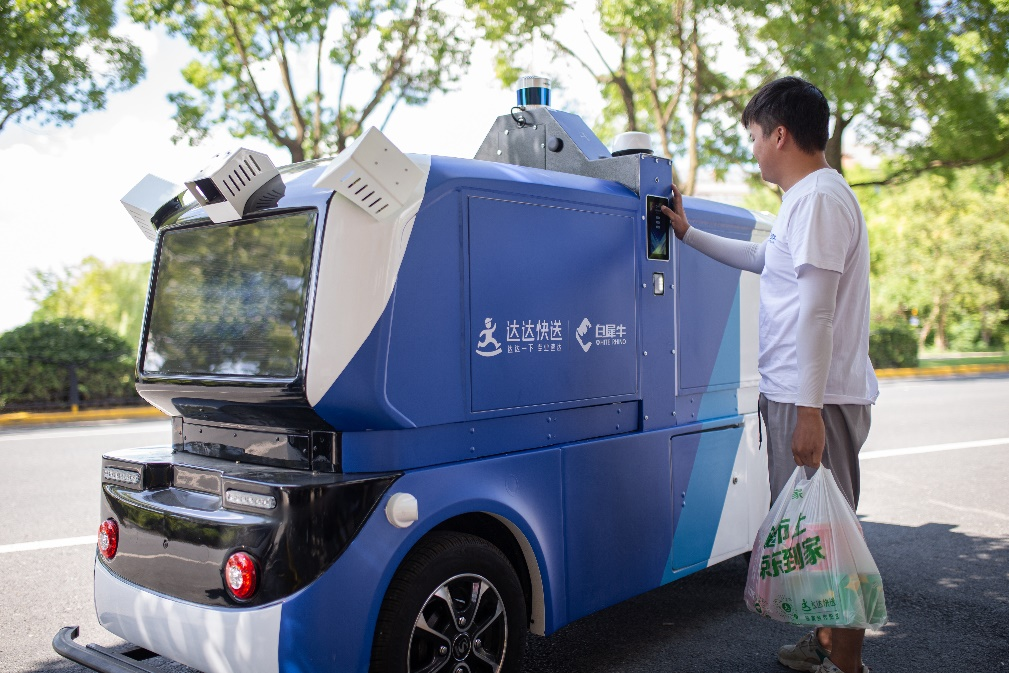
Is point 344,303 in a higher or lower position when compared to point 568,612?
higher

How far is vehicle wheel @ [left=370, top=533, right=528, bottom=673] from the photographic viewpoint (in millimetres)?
2672

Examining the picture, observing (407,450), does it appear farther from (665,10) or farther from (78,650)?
(665,10)

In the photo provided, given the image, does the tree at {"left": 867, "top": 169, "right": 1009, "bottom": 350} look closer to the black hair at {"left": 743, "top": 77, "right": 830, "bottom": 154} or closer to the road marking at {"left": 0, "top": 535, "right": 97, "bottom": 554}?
the black hair at {"left": 743, "top": 77, "right": 830, "bottom": 154}

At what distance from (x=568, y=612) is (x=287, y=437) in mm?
1314

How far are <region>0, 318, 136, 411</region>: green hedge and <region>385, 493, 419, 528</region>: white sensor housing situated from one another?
12982 mm

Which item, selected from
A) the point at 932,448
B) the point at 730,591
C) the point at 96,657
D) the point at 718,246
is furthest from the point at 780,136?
the point at 932,448

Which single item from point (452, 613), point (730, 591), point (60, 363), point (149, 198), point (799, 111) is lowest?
point (730, 591)

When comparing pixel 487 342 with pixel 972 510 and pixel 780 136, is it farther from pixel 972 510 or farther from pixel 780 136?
pixel 972 510

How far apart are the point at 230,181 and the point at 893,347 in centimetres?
2265

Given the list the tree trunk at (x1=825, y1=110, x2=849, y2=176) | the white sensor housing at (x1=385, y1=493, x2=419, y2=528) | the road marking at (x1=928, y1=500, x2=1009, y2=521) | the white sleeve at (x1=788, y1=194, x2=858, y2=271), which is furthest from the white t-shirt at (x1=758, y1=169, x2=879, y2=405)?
the tree trunk at (x1=825, y1=110, x2=849, y2=176)

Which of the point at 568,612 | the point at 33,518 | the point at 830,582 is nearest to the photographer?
the point at 830,582

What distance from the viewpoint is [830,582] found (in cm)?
306

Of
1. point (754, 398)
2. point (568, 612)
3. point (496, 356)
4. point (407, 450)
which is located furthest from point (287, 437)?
point (754, 398)

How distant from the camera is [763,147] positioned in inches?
133
